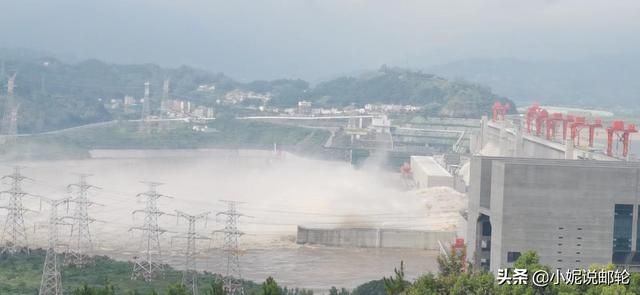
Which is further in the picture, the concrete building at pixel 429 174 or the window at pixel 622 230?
the concrete building at pixel 429 174

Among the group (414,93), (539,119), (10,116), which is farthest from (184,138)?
(539,119)

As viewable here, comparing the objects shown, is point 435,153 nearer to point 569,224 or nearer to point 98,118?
point 98,118

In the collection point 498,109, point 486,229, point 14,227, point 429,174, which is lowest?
point 14,227

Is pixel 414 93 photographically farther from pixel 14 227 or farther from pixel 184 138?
pixel 14 227

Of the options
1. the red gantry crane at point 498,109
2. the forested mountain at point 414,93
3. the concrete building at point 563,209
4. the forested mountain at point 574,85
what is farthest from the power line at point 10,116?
the forested mountain at point 574,85

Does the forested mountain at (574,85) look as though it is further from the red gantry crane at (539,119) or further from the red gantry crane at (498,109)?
the red gantry crane at (539,119)

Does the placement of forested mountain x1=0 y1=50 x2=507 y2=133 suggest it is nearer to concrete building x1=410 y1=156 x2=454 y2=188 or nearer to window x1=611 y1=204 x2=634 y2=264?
concrete building x1=410 y1=156 x2=454 y2=188

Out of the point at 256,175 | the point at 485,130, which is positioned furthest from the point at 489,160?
the point at 256,175
